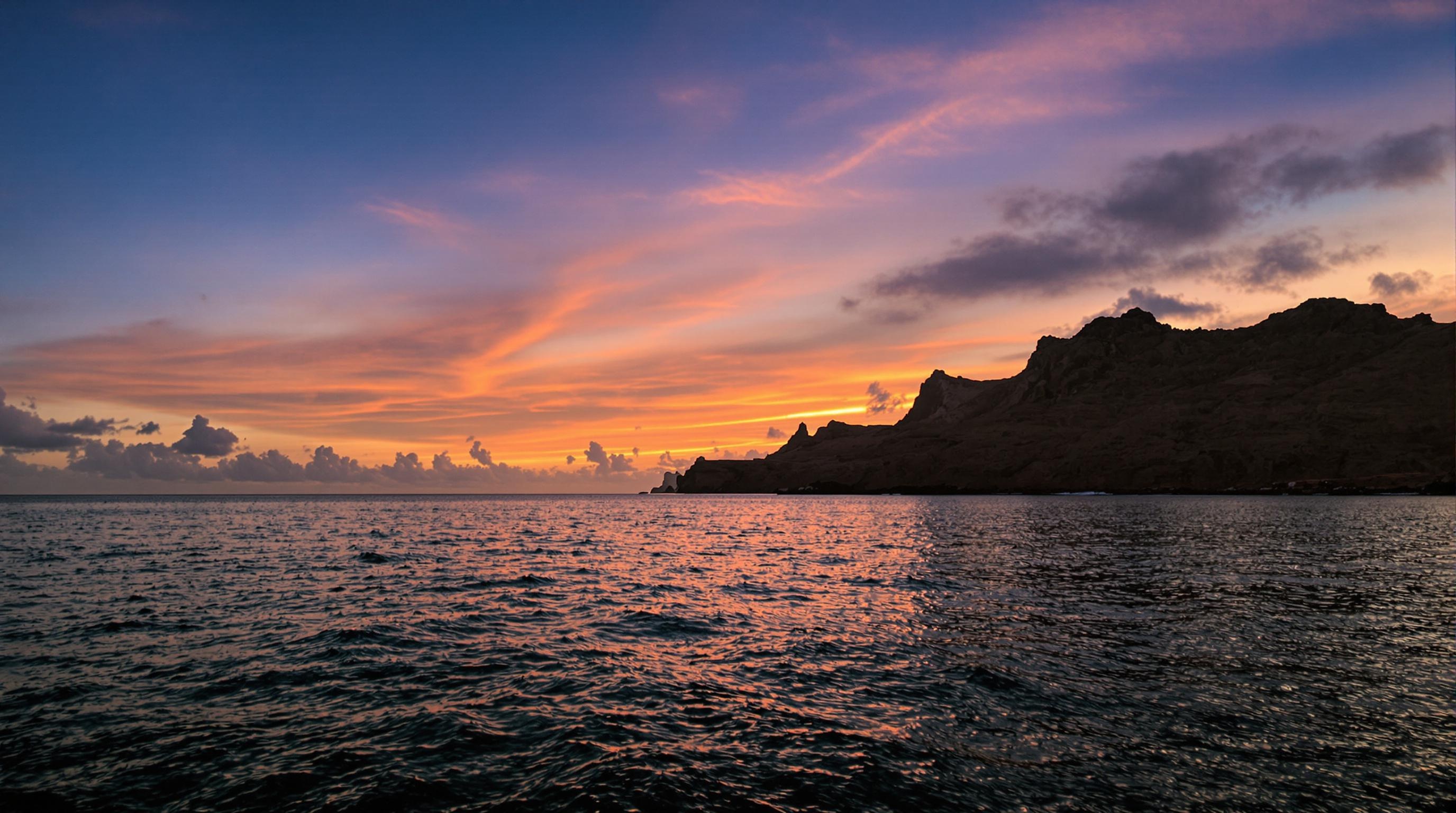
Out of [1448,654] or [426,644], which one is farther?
[426,644]

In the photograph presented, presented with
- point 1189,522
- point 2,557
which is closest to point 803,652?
point 2,557

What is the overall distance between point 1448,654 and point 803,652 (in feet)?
72.7

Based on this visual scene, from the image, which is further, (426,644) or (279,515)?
(279,515)

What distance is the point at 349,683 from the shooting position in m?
20.0

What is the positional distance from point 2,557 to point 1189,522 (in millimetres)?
137140

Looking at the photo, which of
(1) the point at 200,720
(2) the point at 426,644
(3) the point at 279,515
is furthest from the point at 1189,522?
(3) the point at 279,515

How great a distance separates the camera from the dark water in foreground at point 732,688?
42.8ft

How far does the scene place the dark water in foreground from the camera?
42.8 ft

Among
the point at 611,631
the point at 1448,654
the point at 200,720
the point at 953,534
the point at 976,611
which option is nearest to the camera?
the point at 200,720

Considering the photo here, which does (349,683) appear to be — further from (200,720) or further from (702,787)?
(702,787)

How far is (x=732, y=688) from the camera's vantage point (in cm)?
1958

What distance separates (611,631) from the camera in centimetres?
2766

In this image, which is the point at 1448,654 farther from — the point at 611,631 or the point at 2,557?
the point at 2,557

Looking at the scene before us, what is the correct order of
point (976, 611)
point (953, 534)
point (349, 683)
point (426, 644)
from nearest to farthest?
point (349, 683), point (426, 644), point (976, 611), point (953, 534)
